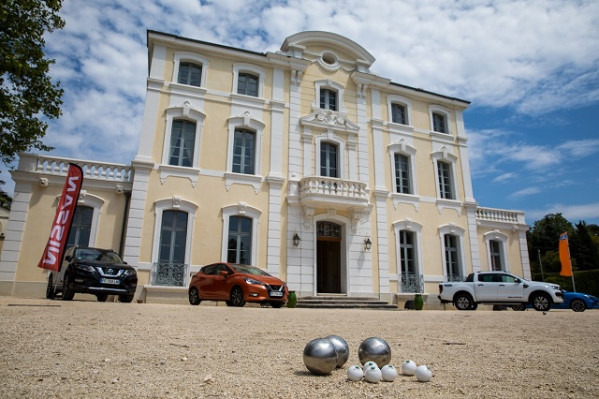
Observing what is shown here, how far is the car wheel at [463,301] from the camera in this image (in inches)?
617

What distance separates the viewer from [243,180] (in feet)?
56.1

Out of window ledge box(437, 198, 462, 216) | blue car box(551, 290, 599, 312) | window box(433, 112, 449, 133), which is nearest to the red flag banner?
window ledge box(437, 198, 462, 216)

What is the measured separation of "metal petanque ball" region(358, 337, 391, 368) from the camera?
3.44m

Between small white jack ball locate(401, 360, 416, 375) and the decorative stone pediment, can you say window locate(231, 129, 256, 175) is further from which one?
small white jack ball locate(401, 360, 416, 375)

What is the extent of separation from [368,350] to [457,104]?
22.5 m

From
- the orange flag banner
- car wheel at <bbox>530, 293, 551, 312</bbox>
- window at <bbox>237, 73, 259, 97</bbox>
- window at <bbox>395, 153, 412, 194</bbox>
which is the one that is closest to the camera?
car wheel at <bbox>530, 293, 551, 312</bbox>

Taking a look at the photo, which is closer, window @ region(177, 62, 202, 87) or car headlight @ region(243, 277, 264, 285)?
car headlight @ region(243, 277, 264, 285)

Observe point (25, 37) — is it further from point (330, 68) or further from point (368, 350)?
point (368, 350)

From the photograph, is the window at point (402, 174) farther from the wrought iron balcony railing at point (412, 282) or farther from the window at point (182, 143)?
the window at point (182, 143)

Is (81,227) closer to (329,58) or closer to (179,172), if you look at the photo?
(179,172)

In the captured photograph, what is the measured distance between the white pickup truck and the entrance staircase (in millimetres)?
2666

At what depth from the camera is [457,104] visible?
23109 millimetres

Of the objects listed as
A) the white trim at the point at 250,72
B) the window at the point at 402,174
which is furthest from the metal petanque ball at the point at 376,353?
the window at the point at 402,174

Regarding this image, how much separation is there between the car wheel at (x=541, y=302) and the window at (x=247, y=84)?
14533 mm
